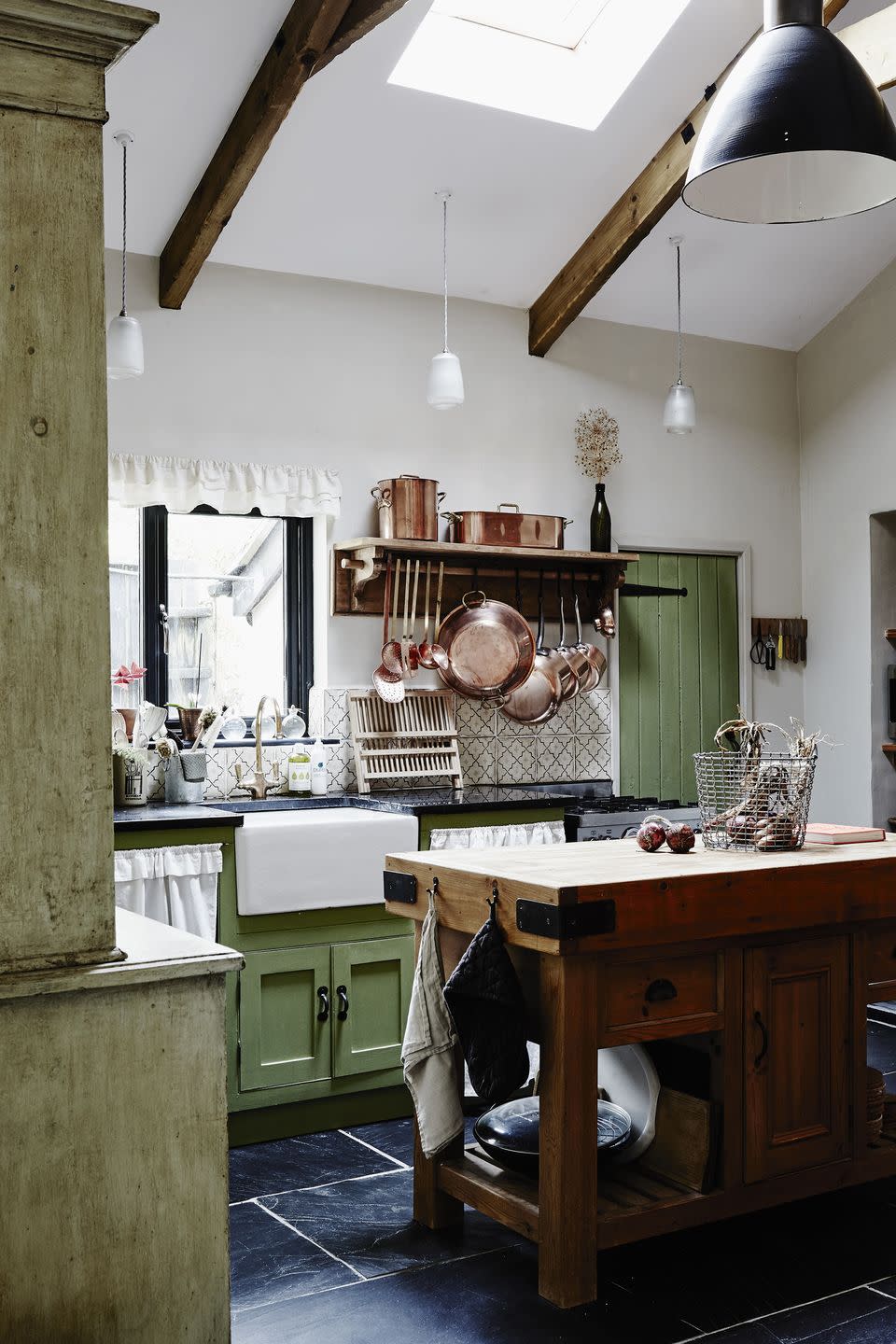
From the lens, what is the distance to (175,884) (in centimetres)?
386

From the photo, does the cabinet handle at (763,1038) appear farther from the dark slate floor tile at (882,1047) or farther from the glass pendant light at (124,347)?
the glass pendant light at (124,347)

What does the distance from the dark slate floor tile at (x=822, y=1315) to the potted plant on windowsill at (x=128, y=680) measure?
295cm

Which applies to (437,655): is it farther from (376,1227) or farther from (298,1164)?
(376,1227)

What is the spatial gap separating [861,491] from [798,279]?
1034 mm

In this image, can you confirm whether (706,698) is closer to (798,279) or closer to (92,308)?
(798,279)

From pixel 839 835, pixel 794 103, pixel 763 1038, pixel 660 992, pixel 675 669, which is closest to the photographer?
pixel 794 103

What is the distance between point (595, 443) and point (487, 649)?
1.18 metres

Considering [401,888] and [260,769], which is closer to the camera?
[401,888]

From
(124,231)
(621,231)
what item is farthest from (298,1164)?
(621,231)

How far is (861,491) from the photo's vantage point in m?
5.92

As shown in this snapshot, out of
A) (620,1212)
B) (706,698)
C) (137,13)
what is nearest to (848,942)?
(620,1212)

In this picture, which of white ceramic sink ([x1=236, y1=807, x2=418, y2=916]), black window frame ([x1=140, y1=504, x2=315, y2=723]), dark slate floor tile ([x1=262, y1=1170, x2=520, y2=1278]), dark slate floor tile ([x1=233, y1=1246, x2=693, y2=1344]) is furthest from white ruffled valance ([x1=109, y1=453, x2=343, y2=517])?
dark slate floor tile ([x1=233, y1=1246, x2=693, y2=1344])

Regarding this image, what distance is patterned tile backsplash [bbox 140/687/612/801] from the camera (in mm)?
4828

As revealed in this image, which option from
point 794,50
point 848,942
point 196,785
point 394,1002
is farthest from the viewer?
point 196,785
